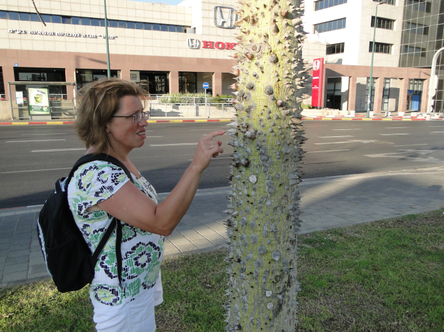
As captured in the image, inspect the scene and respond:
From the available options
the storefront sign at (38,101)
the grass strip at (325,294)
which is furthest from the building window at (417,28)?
the grass strip at (325,294)

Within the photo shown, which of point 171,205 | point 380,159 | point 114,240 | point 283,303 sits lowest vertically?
point 380,159

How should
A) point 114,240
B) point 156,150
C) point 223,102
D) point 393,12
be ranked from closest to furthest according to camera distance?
1. point 114,240
2. point 156,150
3. point 223,102
4. point 393,12

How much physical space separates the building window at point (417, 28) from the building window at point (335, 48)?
8.88 metres

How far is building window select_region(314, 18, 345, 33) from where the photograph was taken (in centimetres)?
4509

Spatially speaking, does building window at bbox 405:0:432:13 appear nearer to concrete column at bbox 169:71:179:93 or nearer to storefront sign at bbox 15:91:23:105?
concrete column at bbox 169:71:179:93

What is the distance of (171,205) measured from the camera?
1.37 m

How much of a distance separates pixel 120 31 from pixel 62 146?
25528 millimetres

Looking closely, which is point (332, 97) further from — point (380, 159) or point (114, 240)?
point (114, 240)

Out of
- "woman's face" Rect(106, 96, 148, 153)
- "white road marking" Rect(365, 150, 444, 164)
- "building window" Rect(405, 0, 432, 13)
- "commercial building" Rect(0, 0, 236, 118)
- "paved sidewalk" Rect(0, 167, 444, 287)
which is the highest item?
"building window" Rect(405, 0, 432, 13)

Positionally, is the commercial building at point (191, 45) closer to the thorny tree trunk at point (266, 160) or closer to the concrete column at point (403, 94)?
the concrete column at point (403, 94)

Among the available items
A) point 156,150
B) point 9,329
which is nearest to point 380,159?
point 156,150

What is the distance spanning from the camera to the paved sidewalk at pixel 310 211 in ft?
12.8

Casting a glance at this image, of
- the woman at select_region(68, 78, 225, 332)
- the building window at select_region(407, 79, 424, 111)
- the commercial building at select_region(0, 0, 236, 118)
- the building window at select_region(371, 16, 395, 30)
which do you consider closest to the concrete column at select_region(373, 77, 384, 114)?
the building window at select_region(371, 16, 395, 30)

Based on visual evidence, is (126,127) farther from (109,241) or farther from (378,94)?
(378,94)
